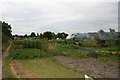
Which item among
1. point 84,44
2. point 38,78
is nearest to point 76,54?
point 38,78

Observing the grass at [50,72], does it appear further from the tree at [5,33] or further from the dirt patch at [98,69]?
the tree at [5,33]

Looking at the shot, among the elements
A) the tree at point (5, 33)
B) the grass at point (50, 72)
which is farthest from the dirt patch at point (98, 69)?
the tree at point (5, 33)

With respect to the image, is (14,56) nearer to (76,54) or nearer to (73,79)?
(76,54)

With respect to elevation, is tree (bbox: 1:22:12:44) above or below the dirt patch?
above

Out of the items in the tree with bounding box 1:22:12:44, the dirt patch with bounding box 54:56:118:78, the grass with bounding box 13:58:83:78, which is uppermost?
the tree with bounding box 1:22:12:44

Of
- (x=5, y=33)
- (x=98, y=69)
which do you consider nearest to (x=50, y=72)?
(x=98, y=69)

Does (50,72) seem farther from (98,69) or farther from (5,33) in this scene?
(5,33)

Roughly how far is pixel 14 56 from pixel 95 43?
68.5 feet

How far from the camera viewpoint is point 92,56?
1942 cm

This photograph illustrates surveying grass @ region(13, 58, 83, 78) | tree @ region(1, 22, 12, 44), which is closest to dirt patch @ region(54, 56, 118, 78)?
grass @ region(13, 58, 83, 78)

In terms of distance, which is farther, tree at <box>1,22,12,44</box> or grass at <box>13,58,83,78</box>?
tree at <box>1,22,12,44</box>

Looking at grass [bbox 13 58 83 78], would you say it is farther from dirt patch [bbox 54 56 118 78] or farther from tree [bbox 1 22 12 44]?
tree [bbox 1 22 12 44]

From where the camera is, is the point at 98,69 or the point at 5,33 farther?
the point at 5,33

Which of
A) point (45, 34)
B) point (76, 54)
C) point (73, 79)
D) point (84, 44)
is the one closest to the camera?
point (73, 79)
